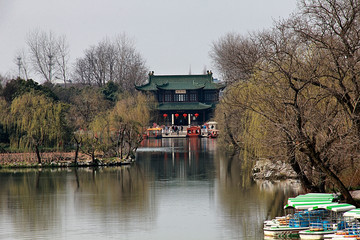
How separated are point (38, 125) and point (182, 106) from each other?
115ft

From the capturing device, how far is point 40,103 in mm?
29781

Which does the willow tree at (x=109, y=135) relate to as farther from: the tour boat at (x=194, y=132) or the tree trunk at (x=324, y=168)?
the tour boat at (x=194, y=132)

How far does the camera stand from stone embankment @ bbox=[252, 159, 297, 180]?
21375 mm

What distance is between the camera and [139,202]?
61.9 ft

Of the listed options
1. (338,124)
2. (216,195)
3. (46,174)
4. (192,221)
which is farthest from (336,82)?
(46,174)

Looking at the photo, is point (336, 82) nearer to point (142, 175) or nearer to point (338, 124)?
point (338, 124)

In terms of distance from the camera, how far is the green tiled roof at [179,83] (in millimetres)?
63250

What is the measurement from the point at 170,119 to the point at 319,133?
49.9 metres

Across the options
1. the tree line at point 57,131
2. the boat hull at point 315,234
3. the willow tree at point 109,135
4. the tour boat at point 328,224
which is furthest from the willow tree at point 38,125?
the boat hull at point 315,234

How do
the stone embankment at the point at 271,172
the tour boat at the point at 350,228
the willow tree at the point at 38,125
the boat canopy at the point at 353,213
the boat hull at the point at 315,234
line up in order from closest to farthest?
the tour boat at the point at 350,228
the boat canopy at the point at 353,213
the boat hull at the point at 315,234
the stone embankment at the point at 271,172
the willow tree at the point at 38,125

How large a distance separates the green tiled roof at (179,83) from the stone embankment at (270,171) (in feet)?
128

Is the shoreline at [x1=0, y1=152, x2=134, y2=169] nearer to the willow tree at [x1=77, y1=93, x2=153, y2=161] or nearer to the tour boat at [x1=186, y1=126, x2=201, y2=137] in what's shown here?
the willow tree at [x1=77, y1=93, x2=153, y2=161]

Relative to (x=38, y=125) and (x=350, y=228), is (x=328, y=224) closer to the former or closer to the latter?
(x=350, y=228)

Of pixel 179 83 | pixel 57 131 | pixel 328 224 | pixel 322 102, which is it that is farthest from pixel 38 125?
pixel 179 83
